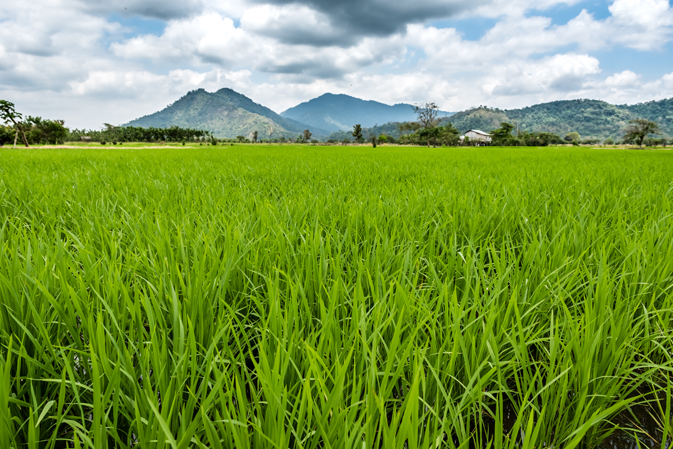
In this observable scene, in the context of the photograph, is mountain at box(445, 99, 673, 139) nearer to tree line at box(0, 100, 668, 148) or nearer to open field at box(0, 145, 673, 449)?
tree line at box(0, 100, 668, 148)

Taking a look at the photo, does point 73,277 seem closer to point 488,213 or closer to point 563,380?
point 563,380

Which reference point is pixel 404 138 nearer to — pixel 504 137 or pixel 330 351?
pixel 504 137

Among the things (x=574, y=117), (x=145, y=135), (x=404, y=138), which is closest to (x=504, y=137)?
(x=404, y=138)

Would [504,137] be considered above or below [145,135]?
below

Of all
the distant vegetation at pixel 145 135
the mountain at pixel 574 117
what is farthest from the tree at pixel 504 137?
the mountain at pixel 574 117

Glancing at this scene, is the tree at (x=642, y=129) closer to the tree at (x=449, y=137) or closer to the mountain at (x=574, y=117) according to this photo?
the tree at (x=449, y=137)

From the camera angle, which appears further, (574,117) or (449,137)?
(574,117)

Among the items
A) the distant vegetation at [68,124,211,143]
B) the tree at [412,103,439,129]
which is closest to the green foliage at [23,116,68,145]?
the distant vegetation at [68,124,211,143]

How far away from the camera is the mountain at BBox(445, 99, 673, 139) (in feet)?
402

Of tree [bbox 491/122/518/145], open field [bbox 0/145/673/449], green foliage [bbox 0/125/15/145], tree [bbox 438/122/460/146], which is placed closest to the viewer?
open field [bbox 0/145/673/449]

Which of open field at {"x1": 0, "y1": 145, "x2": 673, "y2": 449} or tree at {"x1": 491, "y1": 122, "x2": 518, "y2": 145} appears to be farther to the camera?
tree at {"x1": 491, "y1": 122, "x2": 518, "y2": 145}

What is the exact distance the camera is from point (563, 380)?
30.1 inches

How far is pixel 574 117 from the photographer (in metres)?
136

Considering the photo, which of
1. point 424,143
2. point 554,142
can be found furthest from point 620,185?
point 554,142
